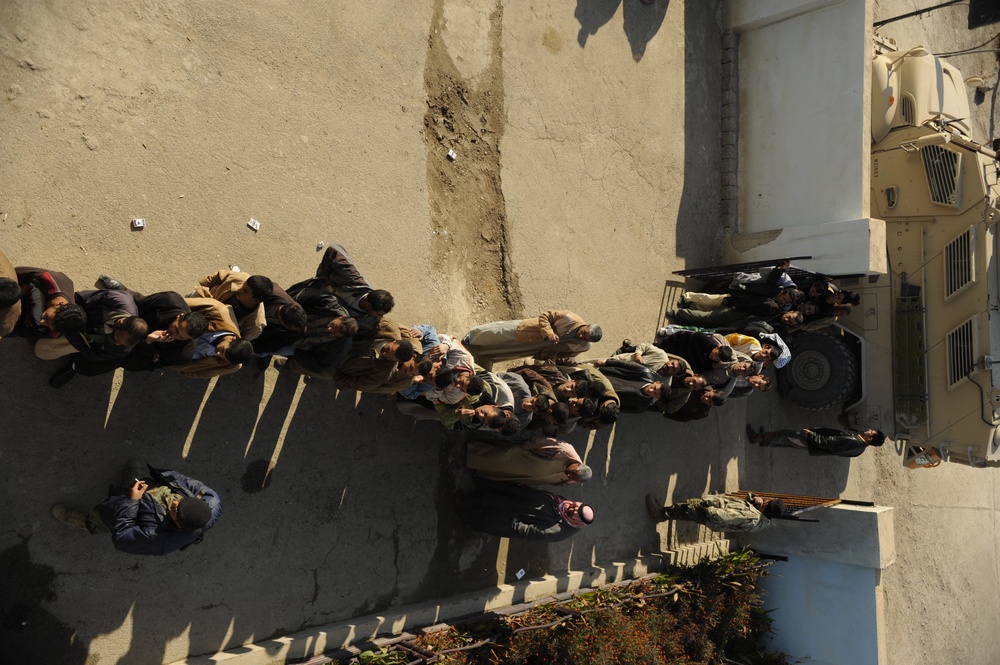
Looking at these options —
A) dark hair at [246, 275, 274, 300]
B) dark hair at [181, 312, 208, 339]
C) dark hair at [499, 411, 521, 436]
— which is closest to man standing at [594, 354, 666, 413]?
dark hair at [499, 411, 521, 436]

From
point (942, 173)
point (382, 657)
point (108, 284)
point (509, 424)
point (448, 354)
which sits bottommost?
point (382, 657)

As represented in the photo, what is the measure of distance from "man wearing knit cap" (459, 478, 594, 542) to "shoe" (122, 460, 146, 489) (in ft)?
10.9

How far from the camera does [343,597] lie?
7.71 meters

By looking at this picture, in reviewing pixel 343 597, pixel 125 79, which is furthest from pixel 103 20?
pixel 343 597

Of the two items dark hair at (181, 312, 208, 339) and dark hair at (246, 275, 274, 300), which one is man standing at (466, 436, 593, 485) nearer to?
dark hair at (246, 275, 274, 300)

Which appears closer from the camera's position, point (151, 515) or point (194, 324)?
point (194, 324)

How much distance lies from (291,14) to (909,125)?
838 centimetres

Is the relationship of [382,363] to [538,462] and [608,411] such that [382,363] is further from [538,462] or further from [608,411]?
[608,411]

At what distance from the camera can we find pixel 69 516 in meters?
6.19

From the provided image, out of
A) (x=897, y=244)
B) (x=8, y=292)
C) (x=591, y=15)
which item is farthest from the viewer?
(x=897, y=244)

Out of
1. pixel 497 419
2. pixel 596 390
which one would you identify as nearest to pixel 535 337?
pixel 596 390

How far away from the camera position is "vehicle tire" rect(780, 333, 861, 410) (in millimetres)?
10875

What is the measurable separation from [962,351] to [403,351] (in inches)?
303

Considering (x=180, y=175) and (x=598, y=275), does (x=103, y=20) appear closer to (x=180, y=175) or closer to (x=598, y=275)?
(x=180, y=175)
